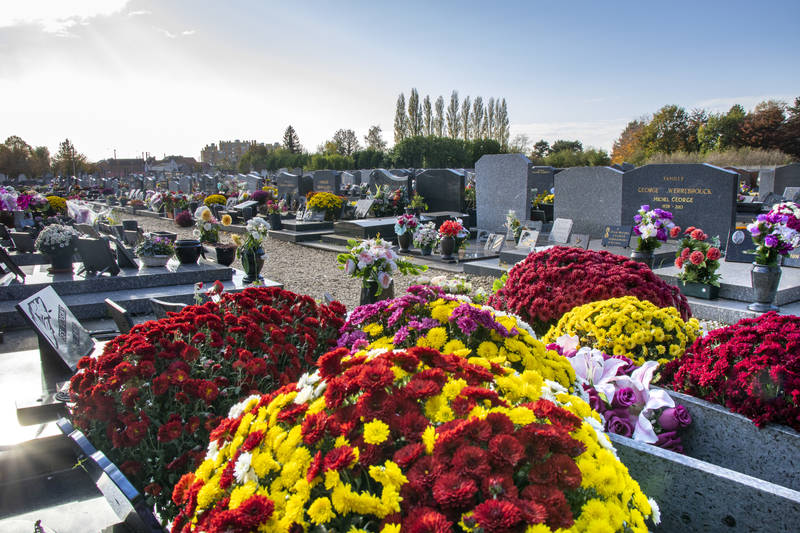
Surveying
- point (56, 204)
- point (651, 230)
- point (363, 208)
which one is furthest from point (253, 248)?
point (56, 204)

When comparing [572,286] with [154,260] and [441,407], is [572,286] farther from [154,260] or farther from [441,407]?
[154,260]

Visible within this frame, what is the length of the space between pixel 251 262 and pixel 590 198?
770cm

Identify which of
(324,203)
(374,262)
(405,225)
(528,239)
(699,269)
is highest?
(324,203)

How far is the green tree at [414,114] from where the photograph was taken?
7444 centimetres

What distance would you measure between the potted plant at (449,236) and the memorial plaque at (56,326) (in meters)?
7.46

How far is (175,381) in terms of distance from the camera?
2486 millimetres

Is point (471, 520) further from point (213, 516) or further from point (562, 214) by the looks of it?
point (562, 214)

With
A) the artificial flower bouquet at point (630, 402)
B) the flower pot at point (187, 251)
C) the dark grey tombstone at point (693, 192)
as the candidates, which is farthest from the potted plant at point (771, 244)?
the flower pot at point (187, 251)

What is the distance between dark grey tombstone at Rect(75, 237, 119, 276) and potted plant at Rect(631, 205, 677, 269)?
7.94 metres

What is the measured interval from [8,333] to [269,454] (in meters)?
6.62

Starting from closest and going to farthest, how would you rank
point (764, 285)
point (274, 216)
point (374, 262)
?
point (374, 262) < point (764, 285) < point (274, 216)

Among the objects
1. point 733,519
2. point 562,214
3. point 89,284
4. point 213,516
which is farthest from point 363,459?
point 562,214

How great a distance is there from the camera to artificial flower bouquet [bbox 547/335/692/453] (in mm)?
2426

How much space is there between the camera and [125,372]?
8.05 ft
